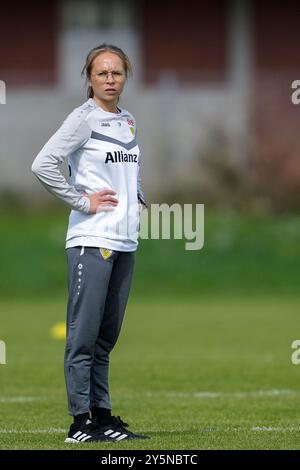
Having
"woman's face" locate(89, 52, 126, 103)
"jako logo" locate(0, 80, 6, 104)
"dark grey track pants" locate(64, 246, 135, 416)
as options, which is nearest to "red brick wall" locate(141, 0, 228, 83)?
"jako logo" locate(0, 80, 6, 104)

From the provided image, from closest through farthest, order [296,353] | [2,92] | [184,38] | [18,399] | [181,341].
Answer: [18,399] < [296,353] < [181,341] < [2,92] < [184,38]

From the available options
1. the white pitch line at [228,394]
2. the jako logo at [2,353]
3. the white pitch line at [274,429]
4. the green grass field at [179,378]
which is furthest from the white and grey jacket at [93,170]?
the jako logo at [2,353]

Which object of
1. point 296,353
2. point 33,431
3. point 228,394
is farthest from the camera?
point 296,353

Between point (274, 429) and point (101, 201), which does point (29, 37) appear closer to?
point (274, 429)

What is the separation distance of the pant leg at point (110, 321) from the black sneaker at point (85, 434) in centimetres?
23

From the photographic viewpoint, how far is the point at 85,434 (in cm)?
736

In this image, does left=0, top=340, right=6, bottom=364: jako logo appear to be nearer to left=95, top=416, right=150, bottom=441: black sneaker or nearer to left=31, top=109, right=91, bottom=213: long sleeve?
left=95, top=416, right=150, bottom=441: black sneaker

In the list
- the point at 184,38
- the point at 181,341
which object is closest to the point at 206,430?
the point at 181,341

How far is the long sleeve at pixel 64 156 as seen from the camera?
728 cm

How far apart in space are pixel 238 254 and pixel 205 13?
8.91m

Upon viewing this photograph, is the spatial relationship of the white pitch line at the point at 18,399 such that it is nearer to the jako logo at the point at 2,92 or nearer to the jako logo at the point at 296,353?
the jako logo at the point at 296,353

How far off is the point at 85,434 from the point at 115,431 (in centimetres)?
22

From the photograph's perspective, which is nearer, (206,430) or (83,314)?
(83,314)
